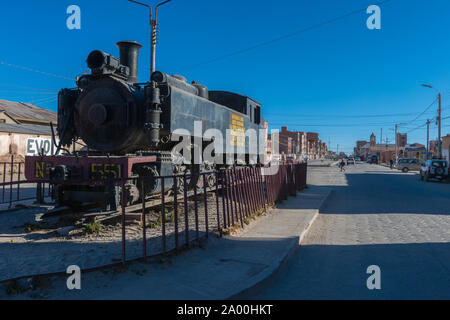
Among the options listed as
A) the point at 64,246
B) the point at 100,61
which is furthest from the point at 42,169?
the point at 100,61

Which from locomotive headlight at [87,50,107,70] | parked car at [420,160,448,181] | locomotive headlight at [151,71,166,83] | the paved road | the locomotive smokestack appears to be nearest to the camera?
the paved road

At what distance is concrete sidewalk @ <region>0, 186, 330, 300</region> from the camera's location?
3.54 metres

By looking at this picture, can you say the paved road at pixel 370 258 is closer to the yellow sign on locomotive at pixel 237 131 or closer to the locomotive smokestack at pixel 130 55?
the yellow sign on locomotive at pixel 237 131

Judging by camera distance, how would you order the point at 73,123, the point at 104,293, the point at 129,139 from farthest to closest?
1. the point at 73,123
2. the point at 129,139
3. the point at 104,293

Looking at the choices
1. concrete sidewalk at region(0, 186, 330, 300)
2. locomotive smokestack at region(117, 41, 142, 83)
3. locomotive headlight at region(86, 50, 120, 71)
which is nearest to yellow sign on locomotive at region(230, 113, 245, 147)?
locomotive smokestack at region(117, 41, 142, 83)

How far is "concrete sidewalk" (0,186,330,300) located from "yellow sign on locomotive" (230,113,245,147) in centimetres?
508

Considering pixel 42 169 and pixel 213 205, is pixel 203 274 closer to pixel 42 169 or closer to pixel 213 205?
pixel 42 169

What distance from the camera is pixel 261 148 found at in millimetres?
14523

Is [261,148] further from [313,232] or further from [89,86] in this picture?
[89,86]

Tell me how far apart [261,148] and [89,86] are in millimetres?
8578

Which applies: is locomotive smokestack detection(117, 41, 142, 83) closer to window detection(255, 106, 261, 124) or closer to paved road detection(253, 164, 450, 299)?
paved road detection(253, 164, 450, 299)

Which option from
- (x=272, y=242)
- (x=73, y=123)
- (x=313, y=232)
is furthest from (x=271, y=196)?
(x=73, y=123)

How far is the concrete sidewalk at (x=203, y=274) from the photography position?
11.6 ft

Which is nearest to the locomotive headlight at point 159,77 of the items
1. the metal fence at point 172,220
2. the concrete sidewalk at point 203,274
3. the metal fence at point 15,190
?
the metal fence at point 172,220
